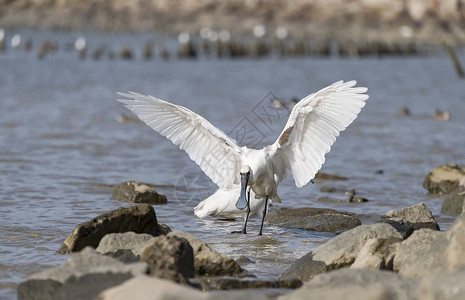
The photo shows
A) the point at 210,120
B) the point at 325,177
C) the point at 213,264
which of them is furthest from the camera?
the point at 210,120

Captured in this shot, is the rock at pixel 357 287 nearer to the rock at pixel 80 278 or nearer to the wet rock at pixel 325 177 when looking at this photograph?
the rock at pixel 80 278

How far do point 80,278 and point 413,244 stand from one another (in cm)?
279

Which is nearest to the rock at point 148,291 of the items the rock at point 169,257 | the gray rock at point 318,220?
the rock at point 169,257

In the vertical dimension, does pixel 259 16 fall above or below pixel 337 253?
above

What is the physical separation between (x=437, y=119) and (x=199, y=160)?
11569 mm

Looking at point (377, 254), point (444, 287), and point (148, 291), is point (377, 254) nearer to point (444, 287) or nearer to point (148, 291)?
point (444, 287)

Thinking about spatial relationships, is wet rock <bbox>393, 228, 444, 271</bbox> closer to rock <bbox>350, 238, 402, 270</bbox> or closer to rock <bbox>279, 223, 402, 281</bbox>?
rock <bbox>350, 238, 402, 270</bbox>

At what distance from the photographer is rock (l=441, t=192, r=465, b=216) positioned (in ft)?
33.2

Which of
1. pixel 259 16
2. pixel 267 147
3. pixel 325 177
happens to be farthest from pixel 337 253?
pixel 259 16

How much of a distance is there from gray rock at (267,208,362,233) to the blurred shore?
4878 centimetres

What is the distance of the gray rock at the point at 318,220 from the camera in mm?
9258

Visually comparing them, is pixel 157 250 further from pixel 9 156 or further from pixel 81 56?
pixel 81 56

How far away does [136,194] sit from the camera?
10.6 meters

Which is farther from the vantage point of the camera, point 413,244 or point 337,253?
point 337,253
